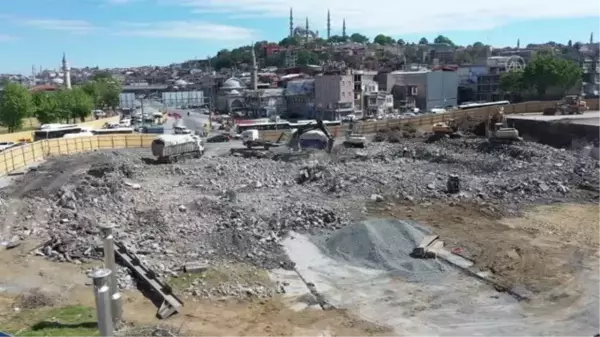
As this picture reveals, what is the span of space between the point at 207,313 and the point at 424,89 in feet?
278

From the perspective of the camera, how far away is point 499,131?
34719 millimetres

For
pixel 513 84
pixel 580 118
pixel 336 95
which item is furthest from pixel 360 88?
pixel 580 118

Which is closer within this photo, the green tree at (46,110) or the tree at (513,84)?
the green tree at (46,110)

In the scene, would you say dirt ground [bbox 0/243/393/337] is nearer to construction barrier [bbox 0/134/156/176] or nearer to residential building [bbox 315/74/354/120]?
construction barrier [bbox 0/134/156/176]

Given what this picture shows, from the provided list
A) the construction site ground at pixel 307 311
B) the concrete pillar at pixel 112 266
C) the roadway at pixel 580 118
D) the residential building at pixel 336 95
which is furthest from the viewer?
the residential building at pixel 336 95

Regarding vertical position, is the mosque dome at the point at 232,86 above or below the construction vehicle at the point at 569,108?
above

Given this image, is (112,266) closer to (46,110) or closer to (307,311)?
(307,311)

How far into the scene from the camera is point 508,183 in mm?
25969

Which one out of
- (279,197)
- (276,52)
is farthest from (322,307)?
(276,52)

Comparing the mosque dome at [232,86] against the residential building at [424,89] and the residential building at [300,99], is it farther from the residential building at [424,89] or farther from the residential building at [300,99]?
the residential building at [424,89]

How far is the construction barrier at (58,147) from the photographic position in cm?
2755

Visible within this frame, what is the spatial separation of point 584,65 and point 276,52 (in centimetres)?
9939

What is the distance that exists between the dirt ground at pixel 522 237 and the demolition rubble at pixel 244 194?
1.20m

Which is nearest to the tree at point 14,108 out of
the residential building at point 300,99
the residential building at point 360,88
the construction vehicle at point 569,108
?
the residential building at point 300,99
